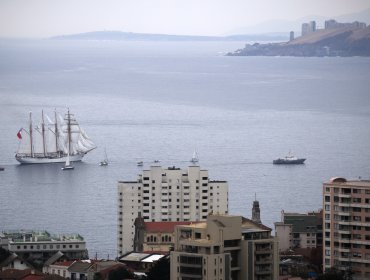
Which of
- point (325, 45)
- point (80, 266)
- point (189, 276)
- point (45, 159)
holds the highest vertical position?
point (189, 276)

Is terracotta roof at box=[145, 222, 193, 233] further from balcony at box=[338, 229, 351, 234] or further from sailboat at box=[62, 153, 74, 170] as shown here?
sailboat at box=[62, 153, 74, 170]

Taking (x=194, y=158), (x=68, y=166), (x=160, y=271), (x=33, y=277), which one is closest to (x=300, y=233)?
(x=33, y=277)

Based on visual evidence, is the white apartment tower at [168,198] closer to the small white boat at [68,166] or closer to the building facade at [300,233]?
the building facade at [300,233]

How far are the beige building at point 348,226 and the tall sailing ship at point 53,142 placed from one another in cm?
3530

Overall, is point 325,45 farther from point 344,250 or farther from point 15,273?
point 344,250

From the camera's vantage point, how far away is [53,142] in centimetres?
6831

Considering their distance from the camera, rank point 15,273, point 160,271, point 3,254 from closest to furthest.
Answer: point 160,271
point 15,273
point 3,254

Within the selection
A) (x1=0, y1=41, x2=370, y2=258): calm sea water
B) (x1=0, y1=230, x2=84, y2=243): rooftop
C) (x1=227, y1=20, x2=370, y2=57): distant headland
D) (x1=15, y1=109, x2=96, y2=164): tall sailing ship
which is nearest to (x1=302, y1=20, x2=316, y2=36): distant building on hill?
(x1=227, y1=20, x2=370, y2=57): distant headland

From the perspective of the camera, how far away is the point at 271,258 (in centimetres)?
2483

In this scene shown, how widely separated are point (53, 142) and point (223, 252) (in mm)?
44692

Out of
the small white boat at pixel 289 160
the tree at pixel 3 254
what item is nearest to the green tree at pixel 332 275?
the tree at pixel 3 254

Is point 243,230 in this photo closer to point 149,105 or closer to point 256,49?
point 149,105

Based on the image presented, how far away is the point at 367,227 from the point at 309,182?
24.3 m

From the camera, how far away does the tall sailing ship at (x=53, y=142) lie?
211ft
